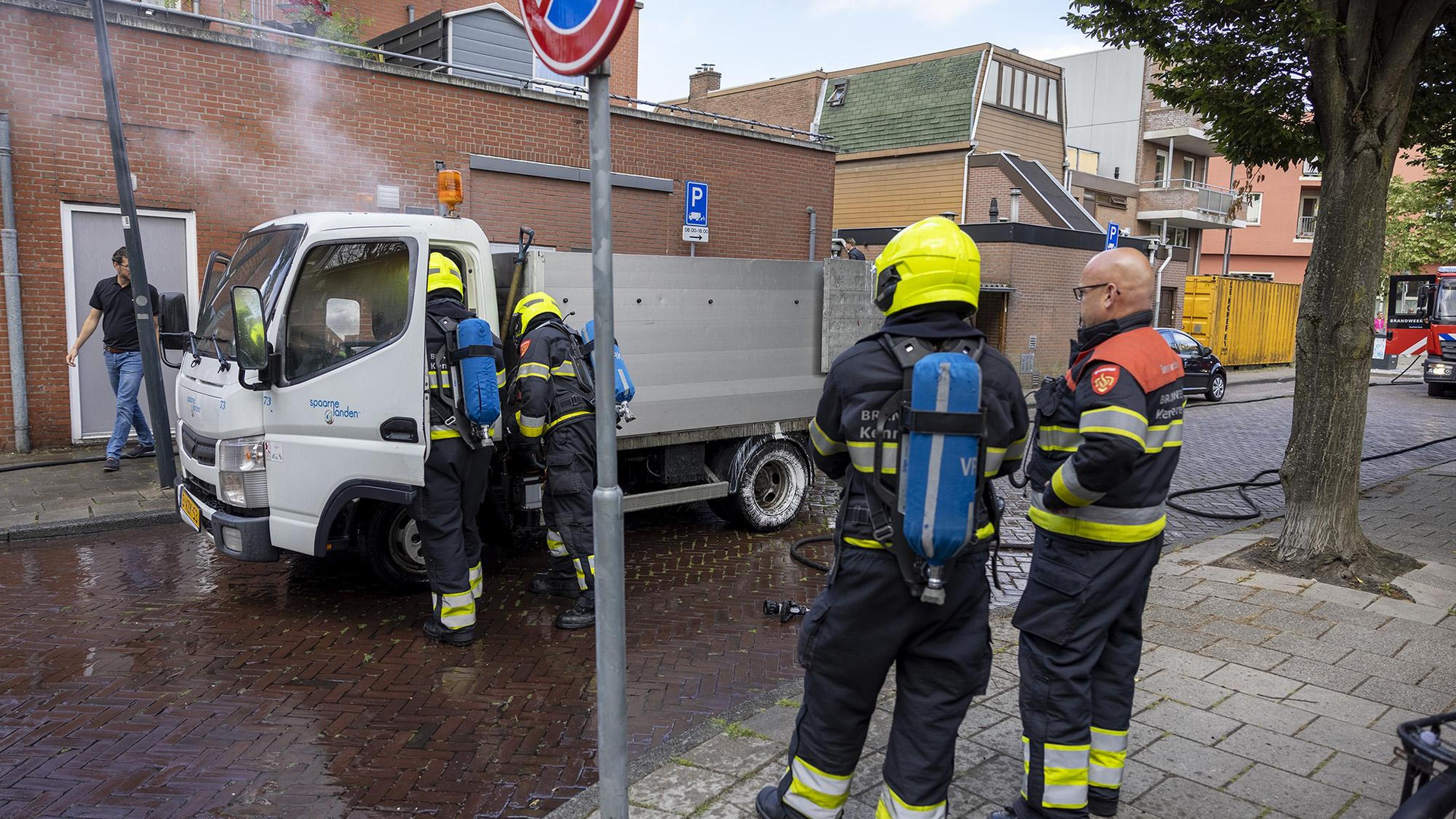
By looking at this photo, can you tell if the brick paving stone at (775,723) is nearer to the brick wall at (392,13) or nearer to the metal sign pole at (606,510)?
the metal sign pole at (606,510)

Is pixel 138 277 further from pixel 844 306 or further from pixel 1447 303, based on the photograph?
pixel 1447 303

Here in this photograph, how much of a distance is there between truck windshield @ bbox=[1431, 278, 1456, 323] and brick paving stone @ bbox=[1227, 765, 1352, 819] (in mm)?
21366

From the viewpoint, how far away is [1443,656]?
4.77 meters

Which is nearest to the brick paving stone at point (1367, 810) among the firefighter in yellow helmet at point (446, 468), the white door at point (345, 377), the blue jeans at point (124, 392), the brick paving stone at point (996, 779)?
the brick paving stone at point (996, 779)

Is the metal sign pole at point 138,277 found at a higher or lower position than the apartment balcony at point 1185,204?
lower

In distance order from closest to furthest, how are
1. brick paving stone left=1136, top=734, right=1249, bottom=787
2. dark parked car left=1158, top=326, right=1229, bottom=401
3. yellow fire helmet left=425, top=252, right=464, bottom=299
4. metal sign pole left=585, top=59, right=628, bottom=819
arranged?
metal sign pole left=585, top=59, right=628, bottom=819, brick paving stone left=1136, top=734, right=1249, bottom=787, yellow fire helmet left=425, top=252, right=464, bottom=299, dark parked car left=1158, top=326, right=1229, bottom=401

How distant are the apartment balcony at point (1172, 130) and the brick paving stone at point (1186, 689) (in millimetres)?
31708

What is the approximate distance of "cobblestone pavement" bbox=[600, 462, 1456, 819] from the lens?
11.0 ft

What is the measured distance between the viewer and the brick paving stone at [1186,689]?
4223 mm

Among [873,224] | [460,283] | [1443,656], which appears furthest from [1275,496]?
[873,224]

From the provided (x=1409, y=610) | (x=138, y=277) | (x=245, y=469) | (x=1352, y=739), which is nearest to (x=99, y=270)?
(x=138, y=277)

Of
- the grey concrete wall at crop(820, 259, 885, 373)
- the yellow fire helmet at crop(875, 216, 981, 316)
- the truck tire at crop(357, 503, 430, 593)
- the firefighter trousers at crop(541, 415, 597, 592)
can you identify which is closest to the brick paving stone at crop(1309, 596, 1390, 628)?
the grey concrete wall at crop(820, 259, 885, 373)

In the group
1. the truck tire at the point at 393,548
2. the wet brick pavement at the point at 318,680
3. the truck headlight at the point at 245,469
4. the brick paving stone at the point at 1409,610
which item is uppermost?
the truck headlight at the point at 245,469

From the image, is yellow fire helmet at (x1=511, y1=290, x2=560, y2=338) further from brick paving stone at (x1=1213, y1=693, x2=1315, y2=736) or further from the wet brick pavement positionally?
brick paving stone at (x1=1213, y1=693, x2=1315, y2=736)
